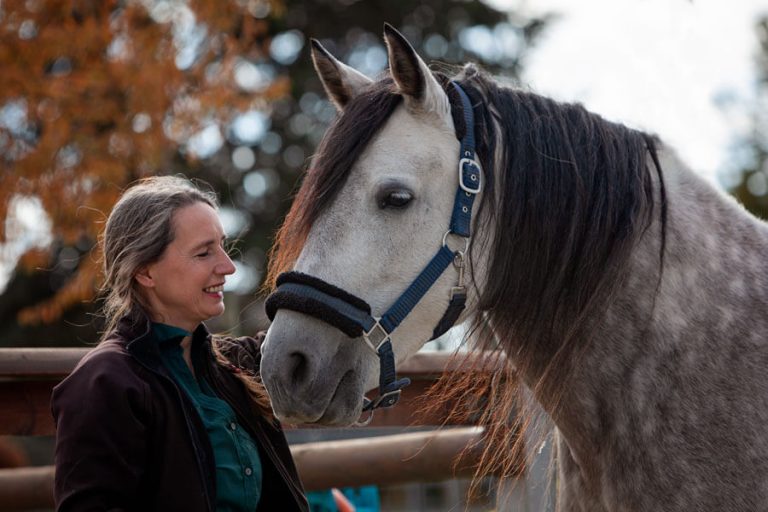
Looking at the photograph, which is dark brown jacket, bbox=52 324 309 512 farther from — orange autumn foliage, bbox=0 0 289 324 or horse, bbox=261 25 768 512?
orange autumn foliage, bbox=0 0 289 324

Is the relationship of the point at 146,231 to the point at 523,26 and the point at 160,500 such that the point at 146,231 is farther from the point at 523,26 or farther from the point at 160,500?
the point at 523,26

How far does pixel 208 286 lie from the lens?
2459 mm

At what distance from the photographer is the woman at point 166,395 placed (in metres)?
2.08

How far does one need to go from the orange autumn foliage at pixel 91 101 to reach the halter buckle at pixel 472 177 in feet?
16.8

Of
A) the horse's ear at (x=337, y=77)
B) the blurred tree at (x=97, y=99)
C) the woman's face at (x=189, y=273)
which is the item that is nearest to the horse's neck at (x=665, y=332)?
the horse's ear at (x=337, y=77)

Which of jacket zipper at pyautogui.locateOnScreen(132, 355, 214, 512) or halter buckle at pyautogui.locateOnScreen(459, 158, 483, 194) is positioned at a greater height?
halter buckle at pyautogui.locateOnScreen(459, 158, 483, 194)

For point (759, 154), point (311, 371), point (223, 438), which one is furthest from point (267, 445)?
point (759, 154)

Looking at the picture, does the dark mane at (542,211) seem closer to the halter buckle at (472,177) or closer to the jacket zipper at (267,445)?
the halter buckle at (472,177)

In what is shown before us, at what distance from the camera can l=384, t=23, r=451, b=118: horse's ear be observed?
7.37 feet

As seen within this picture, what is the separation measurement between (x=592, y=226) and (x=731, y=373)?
51cm

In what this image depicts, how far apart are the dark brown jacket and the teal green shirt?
74 mm

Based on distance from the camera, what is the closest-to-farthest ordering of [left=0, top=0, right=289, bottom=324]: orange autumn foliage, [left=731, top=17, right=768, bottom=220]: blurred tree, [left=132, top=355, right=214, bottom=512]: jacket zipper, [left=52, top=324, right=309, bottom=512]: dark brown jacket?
[left=52, top=324, right=309, bottom=512]: dark brown jacket → [left=132, top=355, right=214, bottom=512]: jacket zipper → [left=0, top=0, right=289, bottom=324]: orange autumn foliage → [left=731, top=17, right=768, bottom=220]: blurred tree

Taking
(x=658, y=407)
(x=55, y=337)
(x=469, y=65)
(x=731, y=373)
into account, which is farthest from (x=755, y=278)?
(x=55, y=337)

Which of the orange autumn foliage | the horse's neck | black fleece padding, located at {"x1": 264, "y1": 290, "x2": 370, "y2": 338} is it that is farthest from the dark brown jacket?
the orange autumn foliage
